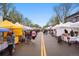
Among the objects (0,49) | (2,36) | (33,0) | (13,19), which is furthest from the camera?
(13,19)

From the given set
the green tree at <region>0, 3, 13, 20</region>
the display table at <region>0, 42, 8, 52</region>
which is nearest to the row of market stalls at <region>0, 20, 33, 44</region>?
the green tree at <region>0, 3, 13, 20</region>

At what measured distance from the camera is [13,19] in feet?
42.1

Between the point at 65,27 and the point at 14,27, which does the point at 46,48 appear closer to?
the point at 65,27

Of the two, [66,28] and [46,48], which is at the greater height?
[66,28]

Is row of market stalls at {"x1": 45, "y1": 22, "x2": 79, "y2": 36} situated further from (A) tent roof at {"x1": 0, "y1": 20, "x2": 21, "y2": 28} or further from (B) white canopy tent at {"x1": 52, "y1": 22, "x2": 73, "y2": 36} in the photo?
(A) tent roof at {"x1": 0, "y1": 20, "x2": 21, "y2": 28}

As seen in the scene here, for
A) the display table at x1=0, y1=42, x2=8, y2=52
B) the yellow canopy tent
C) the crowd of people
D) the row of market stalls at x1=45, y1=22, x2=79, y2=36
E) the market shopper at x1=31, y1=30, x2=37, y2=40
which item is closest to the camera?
the display table at x1=0, y1=42, x2=8, y2=52

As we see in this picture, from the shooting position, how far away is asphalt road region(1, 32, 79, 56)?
36.1 ft

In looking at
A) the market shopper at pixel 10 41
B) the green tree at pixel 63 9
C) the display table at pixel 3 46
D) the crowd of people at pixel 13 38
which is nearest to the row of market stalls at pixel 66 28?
the green tree at pixel 63 9

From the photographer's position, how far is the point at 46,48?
1165cm

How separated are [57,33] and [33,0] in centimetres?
290

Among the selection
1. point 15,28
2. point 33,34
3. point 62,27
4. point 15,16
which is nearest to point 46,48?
point 62,27

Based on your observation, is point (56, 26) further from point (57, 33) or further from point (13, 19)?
point (13, 19)

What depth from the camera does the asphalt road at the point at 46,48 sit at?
10998mm

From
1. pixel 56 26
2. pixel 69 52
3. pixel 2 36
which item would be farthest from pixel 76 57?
pixel 2 36
